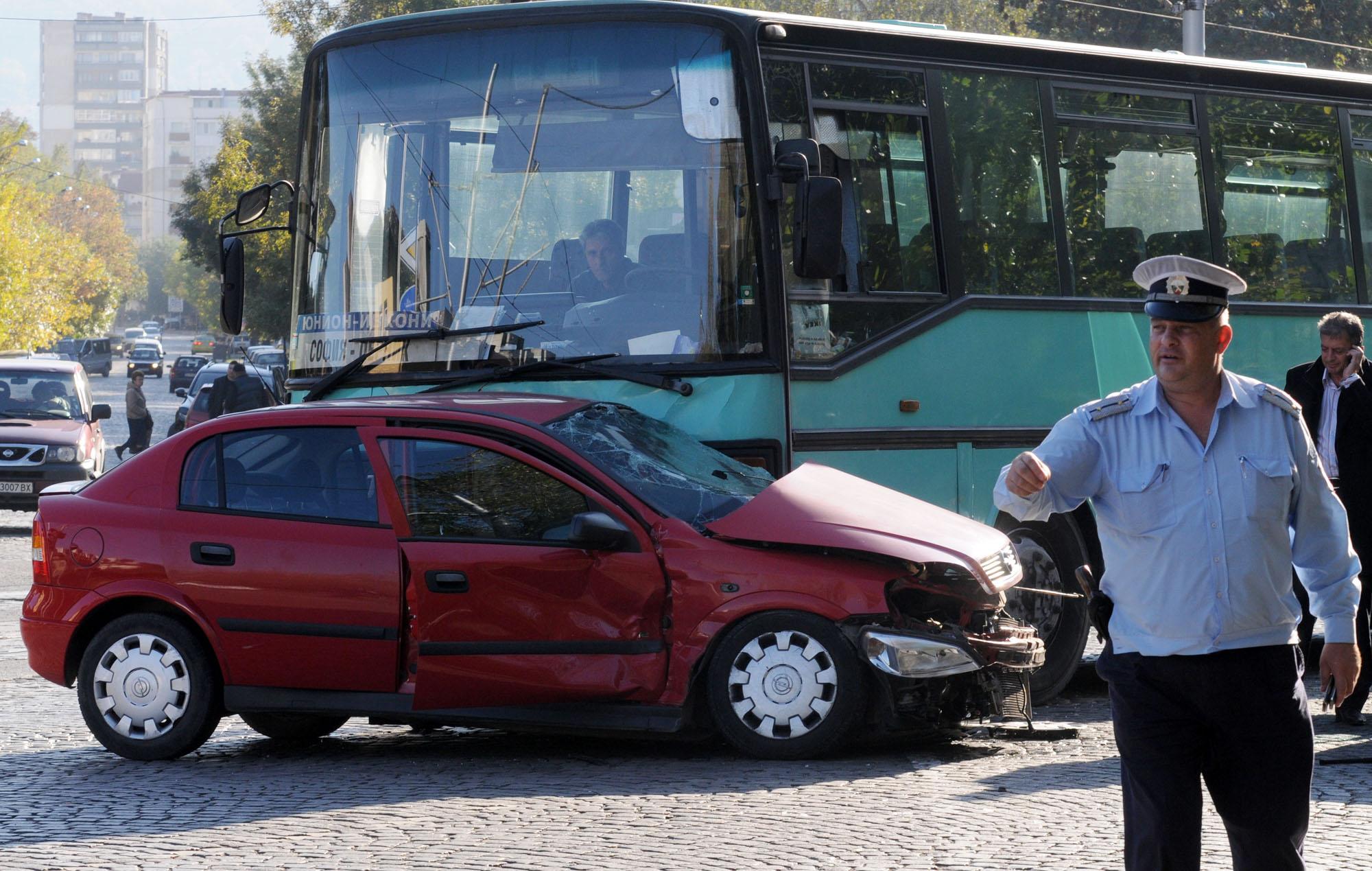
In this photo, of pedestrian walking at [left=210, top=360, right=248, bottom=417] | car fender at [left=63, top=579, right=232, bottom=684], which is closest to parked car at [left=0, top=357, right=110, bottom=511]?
pedestrian walking at [left=210, top=360, right=248, bottom=417]

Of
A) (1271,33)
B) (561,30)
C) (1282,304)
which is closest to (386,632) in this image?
(561,30)

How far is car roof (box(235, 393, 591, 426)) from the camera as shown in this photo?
775 centimetres

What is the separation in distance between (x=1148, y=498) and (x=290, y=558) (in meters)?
4.42

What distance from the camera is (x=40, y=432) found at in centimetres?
2064

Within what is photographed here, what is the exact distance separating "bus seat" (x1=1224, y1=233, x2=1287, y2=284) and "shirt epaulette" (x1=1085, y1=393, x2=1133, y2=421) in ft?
21.9

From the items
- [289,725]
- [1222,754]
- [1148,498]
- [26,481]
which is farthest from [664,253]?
[26,481]

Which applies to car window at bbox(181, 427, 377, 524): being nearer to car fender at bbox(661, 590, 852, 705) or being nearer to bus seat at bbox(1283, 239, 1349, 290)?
car fender at bbox(661, 590, 852, 705)

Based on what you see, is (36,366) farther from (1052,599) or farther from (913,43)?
(1052,599)

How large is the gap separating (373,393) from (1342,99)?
245 inches

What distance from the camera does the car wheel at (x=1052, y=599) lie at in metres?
9.12

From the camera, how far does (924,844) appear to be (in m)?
5.90

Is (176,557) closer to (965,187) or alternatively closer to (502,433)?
(502,433)

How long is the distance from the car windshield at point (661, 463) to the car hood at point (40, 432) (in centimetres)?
1396

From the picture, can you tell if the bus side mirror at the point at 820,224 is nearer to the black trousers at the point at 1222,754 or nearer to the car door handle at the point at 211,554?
the car door handle at the point at 211,554
